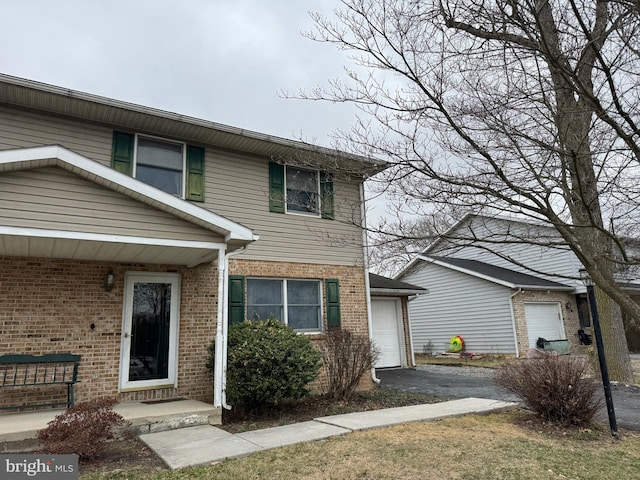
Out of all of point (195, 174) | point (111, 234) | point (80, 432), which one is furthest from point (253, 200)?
point (80, 432)

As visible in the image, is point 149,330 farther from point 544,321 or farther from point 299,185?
point 544,321

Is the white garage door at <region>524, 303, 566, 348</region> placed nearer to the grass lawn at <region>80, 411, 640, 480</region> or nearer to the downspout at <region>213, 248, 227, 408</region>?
the grass lawn at <region>80, 411, 640, 480</region>

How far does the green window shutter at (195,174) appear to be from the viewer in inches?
336

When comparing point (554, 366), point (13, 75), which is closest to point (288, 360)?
point (554, 366)

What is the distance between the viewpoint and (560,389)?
6.03 m

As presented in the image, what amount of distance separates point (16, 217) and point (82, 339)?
2.48 metres

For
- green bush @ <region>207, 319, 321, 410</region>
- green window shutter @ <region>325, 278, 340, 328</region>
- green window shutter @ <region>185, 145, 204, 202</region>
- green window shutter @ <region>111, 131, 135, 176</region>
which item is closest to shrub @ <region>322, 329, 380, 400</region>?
green bush @ <region>207, 319, 321, 410</region>

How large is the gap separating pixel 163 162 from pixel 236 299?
3064 millimetres

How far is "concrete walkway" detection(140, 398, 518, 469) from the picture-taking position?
4816 mm

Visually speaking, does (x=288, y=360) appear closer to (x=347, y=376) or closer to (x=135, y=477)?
(x=347, y=376)

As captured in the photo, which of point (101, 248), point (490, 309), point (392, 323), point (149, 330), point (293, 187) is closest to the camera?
point (101, 248)

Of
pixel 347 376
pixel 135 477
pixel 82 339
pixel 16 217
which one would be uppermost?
pixel 16 217

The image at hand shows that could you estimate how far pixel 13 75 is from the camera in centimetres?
686

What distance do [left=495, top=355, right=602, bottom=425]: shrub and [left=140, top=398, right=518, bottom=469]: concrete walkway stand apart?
3.19 feet
